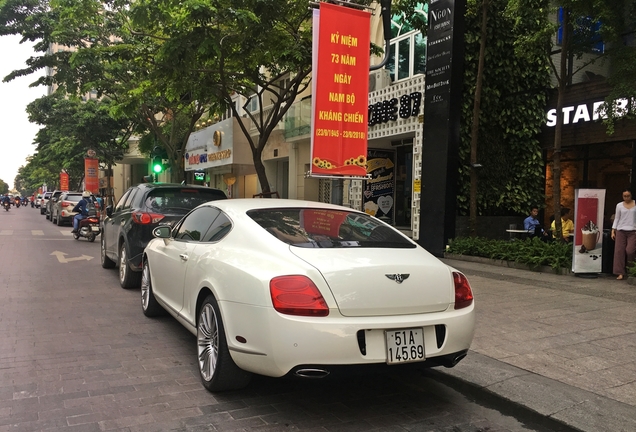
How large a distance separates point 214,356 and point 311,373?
3.24ft

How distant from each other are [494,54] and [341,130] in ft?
22.5

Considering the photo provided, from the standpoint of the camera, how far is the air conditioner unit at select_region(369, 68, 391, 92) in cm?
1680

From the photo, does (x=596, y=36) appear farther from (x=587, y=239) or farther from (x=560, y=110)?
(x=587, y=239)

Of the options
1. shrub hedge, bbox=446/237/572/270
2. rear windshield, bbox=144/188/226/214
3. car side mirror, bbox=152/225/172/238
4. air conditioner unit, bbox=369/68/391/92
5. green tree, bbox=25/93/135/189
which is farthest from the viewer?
green tree, bbox=25/93/135/189

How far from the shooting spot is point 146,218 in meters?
7.61

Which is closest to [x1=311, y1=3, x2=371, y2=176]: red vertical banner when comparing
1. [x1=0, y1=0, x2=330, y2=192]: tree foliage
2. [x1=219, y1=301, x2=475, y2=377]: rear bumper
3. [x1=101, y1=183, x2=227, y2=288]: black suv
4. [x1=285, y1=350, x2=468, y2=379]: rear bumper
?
[x1=0, y1=0, x2=330, y2=192]: tree foliage

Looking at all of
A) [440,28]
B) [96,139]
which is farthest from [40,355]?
[96,139]

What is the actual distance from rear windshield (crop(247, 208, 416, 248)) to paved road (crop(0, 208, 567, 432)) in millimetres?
1084

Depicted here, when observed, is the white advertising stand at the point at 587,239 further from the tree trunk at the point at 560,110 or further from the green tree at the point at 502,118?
the green tree at the point at 502,118

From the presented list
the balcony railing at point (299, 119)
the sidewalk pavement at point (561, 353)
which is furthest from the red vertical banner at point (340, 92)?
the balcony railing at point (299, 119)

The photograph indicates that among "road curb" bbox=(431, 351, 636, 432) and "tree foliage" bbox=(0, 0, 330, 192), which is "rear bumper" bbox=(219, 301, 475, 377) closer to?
"road curb" bbox=(431, 351, 636, 432)

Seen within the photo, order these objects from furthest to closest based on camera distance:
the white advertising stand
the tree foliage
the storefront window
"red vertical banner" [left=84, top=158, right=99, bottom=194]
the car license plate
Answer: "red vertical banner" [left=84, top=158, right=99, bottom=194] → the storefront window → the tree foliage → the white advertising stand → the car license plate

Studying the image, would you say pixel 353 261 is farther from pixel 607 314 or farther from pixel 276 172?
pixel 276 172

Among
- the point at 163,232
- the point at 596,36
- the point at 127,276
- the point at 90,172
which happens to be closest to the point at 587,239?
the point at 596,36
